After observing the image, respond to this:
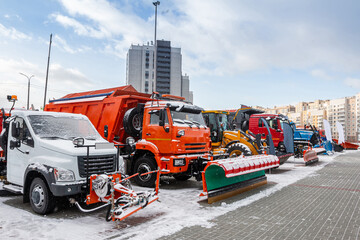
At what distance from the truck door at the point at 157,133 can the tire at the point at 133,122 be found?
331 mm

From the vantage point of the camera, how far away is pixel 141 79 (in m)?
119

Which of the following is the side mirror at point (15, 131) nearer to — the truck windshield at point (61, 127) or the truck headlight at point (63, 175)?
the truck windshield at point (61, 127)

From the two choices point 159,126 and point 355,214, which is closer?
point 355,214

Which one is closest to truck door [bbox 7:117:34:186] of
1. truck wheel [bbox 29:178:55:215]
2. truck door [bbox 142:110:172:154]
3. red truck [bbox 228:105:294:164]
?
truck wheel [bbox 29:178:55:215]

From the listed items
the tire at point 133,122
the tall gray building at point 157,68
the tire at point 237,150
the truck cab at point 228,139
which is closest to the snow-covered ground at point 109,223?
the tire at point 133,122

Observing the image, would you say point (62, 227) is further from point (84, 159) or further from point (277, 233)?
point (277, 233)

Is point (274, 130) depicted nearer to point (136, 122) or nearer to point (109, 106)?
point (136, 122)

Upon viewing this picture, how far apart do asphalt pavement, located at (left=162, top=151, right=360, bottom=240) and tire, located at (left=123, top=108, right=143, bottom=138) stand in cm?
432

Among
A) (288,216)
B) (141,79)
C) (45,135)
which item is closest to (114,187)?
(45,135)

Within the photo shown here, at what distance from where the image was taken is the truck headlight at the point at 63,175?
5.27 meters

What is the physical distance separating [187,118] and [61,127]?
387cm

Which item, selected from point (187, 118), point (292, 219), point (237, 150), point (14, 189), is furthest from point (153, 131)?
point (237, 150)

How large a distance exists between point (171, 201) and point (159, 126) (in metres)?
2.35

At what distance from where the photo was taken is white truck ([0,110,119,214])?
17.6 ft
